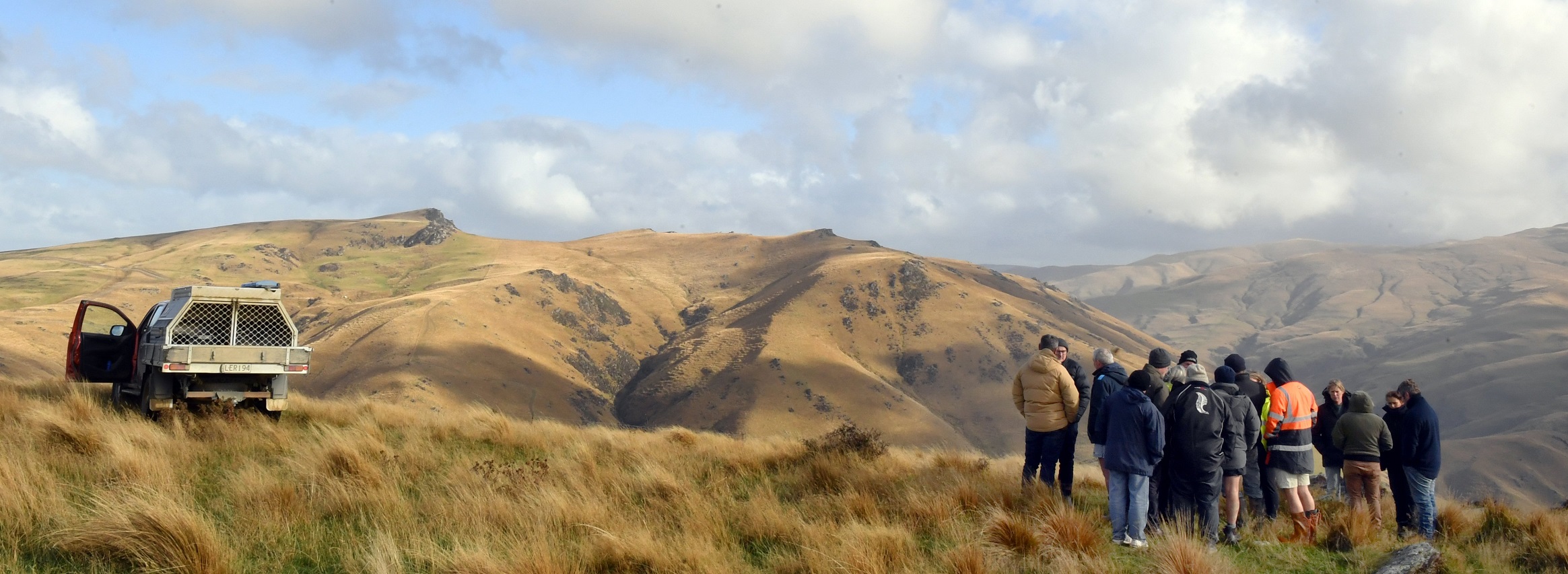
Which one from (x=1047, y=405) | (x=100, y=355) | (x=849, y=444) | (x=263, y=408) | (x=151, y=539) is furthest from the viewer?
(x=100, y=355)

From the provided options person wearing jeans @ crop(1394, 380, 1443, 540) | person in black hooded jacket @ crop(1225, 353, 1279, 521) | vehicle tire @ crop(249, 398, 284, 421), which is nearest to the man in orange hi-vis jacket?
person in black hooded jacket @ crop(1225, 353, 1279, 521)

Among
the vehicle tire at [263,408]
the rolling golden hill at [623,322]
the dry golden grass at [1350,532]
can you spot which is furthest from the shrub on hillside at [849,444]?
the rolling golden hill at [623,322]

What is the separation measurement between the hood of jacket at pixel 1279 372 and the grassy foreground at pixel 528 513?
58.6 inches

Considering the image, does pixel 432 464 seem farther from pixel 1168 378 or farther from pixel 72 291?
pixel 72 291

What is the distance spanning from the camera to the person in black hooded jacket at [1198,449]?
26.8ft

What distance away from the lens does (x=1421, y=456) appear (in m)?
9.53

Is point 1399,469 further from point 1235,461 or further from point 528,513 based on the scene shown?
point 528,513

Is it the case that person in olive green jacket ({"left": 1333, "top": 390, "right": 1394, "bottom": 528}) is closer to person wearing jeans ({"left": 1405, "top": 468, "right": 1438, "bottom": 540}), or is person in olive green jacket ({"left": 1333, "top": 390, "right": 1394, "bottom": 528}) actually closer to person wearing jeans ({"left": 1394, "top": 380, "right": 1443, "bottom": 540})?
person wearing jeans ({"left": 1394, "top": 380, "right": 1443, "bottom": 540})

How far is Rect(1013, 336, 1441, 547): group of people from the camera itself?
26.5 feet

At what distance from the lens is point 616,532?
6.66m

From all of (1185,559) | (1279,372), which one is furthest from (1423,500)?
(1185,559)

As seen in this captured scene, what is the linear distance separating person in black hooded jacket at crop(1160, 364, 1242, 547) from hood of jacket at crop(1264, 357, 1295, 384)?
1.71 metres

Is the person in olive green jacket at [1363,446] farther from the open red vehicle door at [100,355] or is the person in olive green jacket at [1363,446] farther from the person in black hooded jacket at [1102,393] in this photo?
the open red vehicle door at [100,355]

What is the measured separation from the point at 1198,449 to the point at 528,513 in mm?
5673
